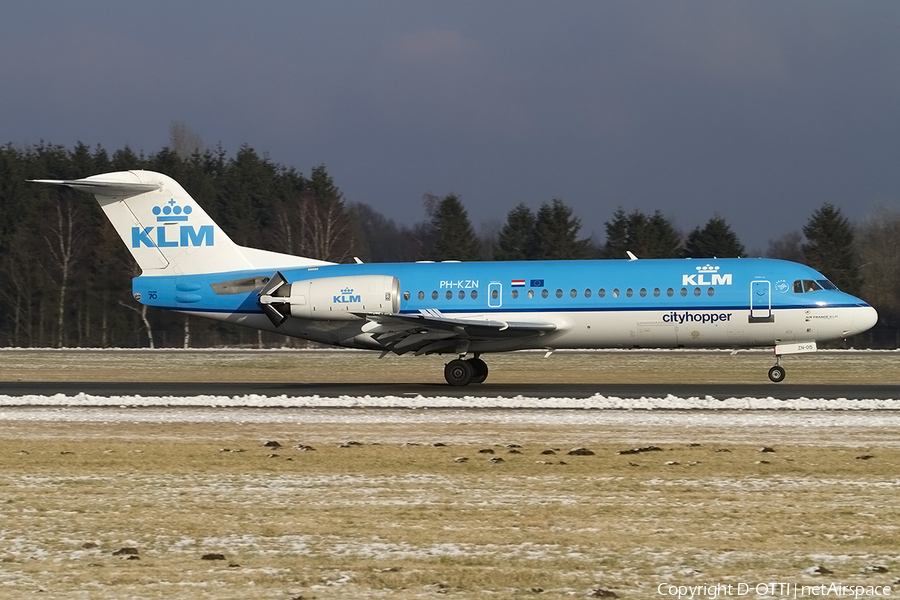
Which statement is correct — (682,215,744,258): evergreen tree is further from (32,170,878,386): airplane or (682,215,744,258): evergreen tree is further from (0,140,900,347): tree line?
(32,170,878,386): airplane

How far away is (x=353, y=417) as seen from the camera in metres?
18.4

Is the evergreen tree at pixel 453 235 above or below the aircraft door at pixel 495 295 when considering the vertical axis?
above

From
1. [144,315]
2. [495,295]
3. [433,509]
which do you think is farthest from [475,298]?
[144,315]

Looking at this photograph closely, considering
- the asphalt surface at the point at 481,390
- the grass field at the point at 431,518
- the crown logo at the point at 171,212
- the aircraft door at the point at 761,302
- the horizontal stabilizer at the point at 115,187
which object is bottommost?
the grass field at the point at 431,518

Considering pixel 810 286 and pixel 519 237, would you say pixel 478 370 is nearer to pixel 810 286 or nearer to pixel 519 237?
pixel 810 286

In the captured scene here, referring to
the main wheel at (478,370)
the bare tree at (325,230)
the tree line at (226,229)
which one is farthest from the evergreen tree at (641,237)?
the main wheel at (478,370)

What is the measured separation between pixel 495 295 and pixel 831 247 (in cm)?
4019

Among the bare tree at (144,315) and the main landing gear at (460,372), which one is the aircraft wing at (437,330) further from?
the bare tree at (144,315)

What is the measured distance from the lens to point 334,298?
84.2 feet

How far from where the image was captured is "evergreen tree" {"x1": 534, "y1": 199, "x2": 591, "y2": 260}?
63781mm

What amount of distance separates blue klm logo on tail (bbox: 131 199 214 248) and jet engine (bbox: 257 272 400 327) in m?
2.65

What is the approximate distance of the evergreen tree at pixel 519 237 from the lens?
6538 centimetres

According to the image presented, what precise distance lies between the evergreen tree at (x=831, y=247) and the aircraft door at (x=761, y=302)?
36.2 m

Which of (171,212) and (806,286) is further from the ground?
(171,212)
